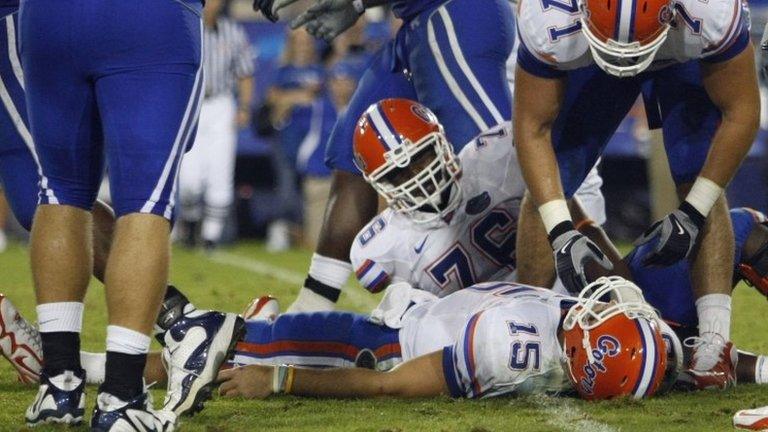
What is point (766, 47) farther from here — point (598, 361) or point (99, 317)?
point (99, 317)

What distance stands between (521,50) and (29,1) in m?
1.32

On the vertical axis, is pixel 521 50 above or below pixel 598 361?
above

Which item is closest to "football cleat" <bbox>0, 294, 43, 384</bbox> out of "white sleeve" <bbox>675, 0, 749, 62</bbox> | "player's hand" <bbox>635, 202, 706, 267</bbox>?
"player's hand" <bbox>635, 202, 706, 267</bbox>

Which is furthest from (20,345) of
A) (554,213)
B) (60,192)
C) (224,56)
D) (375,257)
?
(224,56)

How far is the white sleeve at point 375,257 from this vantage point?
4156 millimetres

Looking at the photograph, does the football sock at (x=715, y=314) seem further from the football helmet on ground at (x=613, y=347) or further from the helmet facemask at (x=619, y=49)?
the helmet facemask at (x=619, y=49)

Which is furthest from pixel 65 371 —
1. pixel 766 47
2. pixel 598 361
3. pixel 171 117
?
pixel 766 47

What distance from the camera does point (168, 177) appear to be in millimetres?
3160

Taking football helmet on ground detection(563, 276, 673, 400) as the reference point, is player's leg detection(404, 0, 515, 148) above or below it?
above

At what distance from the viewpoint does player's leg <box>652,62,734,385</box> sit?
387 centimetres

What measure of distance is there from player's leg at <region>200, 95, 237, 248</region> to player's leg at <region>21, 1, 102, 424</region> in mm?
5920

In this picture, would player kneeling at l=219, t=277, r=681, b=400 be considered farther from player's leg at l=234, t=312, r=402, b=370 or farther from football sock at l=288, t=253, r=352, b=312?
football sock at l=288, t=253, r=352, b=312

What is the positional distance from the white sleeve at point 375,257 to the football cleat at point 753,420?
4.34 feet

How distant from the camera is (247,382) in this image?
11.9ft
